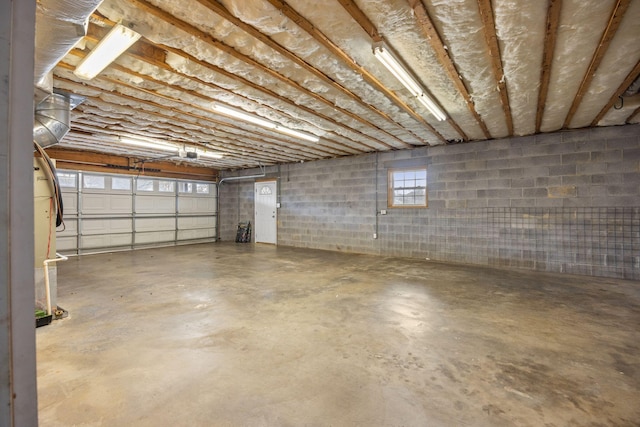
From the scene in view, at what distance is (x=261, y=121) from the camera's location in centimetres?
457

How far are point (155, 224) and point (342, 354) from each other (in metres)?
8.21

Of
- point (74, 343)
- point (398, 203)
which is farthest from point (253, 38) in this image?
point (398, 203)

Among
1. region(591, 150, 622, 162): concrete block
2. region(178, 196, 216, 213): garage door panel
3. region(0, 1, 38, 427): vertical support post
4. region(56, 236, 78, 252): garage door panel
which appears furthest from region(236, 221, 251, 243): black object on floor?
region(0, 1, 38, 427): vertical support post

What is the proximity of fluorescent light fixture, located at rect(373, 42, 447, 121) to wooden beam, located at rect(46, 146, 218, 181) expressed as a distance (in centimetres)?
758

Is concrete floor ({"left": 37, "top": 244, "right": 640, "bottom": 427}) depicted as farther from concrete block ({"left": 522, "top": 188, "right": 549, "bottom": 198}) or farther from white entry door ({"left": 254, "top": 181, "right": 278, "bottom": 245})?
white entry door ({"left": 254, "top": 181, "right": 278, "bottom": 245})

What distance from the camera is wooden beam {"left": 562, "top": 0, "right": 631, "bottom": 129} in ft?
6.68

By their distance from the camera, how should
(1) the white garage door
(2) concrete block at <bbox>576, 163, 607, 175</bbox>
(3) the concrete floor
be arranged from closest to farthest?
(3) the concrete floor → (2) concrete block at <bbox>576, 163, 607, 175</bbox> → (1) the white garage door

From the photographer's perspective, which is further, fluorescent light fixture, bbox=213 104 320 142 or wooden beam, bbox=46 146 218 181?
wooden beam, bbox=46 146 218 181

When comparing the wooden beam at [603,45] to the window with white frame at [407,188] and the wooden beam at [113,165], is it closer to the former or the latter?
the window with white frame at [407,188]

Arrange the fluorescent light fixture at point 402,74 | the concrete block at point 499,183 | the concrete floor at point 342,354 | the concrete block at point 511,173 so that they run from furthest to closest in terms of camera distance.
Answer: the concrete block at point 499,183 → the concrete block at point 511,173 → the fluorescent light fixture at point 402,74 → the concrete floor at point 342,354

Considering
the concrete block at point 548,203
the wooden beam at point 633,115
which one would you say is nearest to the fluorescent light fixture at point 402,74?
the wooden beam at point 633,115

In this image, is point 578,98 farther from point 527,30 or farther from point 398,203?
point 398,203

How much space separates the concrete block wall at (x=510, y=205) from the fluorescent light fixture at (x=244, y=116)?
10.8 ft

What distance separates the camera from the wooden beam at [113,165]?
22.6ft
